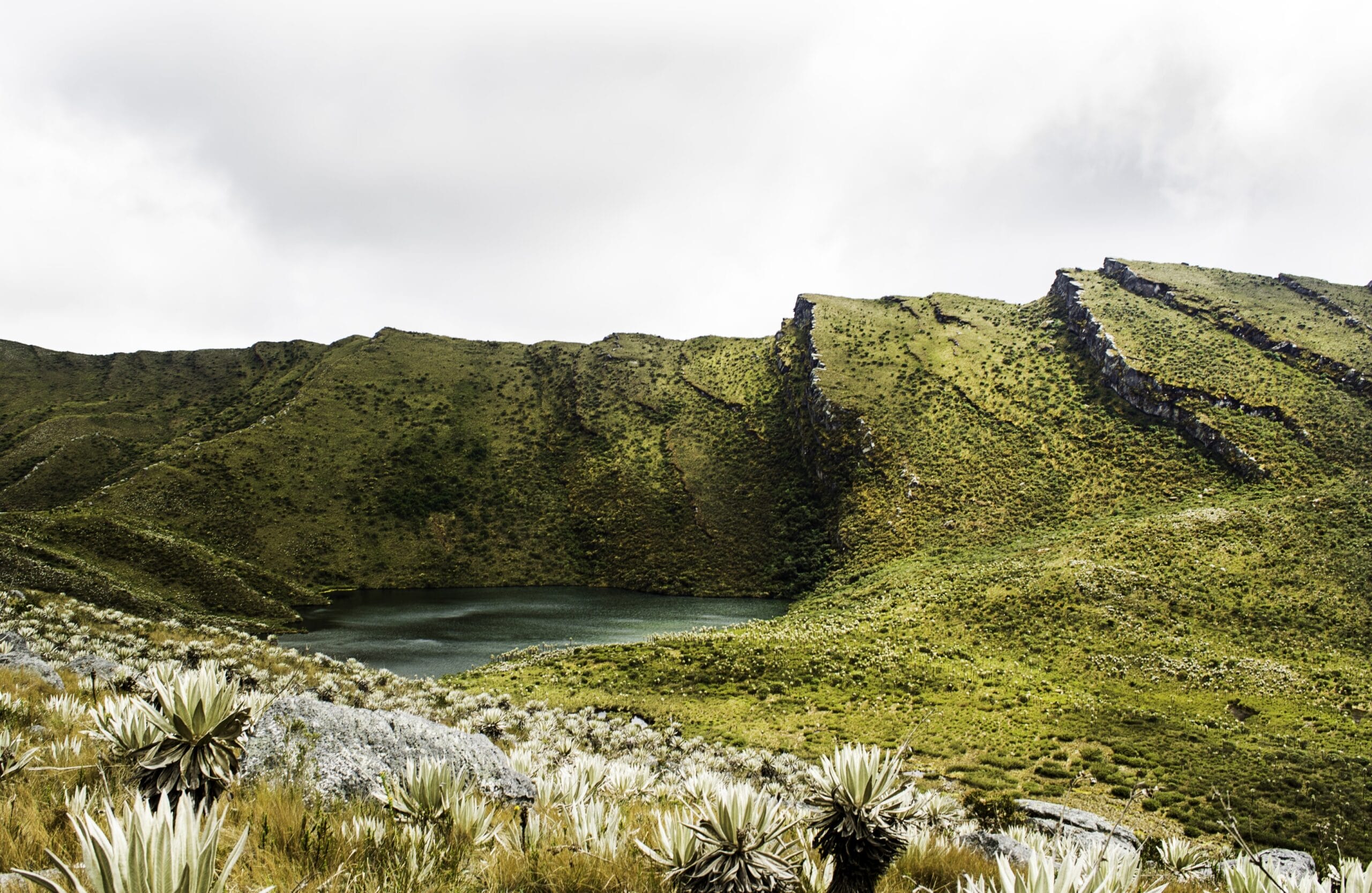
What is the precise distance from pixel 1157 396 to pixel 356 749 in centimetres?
8022

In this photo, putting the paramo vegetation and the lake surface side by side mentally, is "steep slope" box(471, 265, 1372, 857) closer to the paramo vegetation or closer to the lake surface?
the paramo vegetation

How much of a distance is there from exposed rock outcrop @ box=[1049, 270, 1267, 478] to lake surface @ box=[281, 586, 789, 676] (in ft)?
143

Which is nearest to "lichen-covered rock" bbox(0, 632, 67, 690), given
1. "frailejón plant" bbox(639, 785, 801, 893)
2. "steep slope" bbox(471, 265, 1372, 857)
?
"frailejón plant" bbox(639, 785, 801, 893)

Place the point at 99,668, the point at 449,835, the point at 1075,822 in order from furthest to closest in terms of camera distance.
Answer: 1. the point at 99,668
2. the point at 1075,822
3. the point at 449,835

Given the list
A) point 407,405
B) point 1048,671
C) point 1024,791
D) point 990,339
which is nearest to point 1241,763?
point 1024,791

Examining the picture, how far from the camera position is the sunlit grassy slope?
24859 mm

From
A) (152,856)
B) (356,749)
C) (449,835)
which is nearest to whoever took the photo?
(152,856)

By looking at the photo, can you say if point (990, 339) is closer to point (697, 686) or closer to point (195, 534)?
point (697, 686)

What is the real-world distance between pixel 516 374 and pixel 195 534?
65.9 m

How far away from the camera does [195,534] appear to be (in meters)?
66.1

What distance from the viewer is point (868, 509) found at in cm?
7044

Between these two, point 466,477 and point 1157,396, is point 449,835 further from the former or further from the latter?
point 466,477

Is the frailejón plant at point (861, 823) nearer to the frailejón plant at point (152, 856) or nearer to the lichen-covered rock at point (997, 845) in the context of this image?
the frailejón plant at point (152, 856)

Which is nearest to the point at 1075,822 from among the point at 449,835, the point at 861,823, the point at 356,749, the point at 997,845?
the point at 997,845
